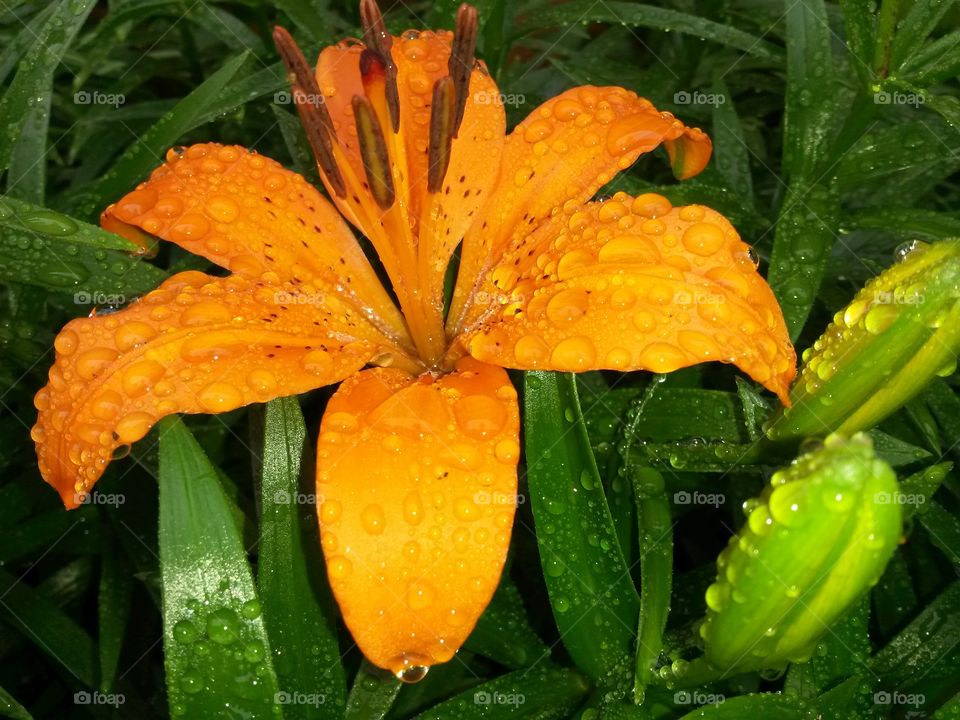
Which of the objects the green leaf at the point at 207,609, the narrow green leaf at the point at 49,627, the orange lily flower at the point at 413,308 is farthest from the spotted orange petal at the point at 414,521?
the narrow green leaf at the point at 49,627

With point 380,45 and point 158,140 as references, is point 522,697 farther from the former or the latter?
point 158,140

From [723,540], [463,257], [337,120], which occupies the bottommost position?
[723,540]

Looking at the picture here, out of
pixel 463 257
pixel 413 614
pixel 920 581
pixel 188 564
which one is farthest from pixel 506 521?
pixel 920 581

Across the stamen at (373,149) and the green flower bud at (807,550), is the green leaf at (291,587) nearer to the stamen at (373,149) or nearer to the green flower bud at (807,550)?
the stamen at (373,149)

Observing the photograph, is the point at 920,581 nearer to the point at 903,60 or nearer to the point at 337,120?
the point at 903,60

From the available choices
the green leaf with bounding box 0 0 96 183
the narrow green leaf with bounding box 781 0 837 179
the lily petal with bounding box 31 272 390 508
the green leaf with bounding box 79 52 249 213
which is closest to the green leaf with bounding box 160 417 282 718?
the lily petal with bounding box 31 272 390 508
